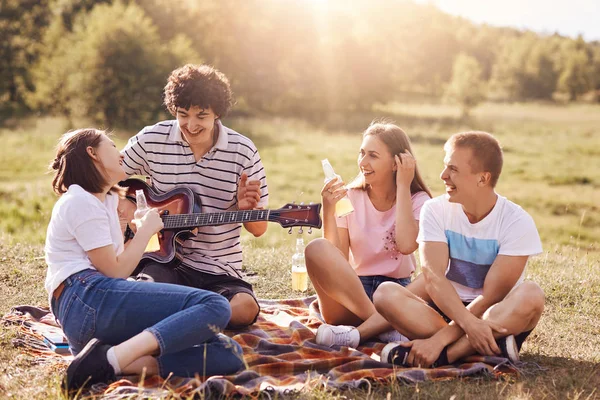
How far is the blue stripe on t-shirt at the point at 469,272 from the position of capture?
14.4 ft

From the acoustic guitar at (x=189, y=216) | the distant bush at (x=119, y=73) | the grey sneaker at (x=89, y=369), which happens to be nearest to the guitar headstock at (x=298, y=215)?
the acoustic guitar at (x=189, y=216)

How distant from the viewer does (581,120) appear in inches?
1857

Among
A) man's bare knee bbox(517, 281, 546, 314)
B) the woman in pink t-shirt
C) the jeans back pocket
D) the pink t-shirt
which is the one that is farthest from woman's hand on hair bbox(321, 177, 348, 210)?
the jeans back pocket

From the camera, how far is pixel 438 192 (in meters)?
19.7

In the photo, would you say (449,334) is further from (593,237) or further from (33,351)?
(593,237)

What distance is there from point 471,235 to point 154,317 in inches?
81.3

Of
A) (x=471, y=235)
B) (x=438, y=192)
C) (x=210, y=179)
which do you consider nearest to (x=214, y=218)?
(x=210, y=179)

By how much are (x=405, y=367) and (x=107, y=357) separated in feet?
5.90

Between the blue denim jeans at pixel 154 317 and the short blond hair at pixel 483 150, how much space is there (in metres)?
1.84

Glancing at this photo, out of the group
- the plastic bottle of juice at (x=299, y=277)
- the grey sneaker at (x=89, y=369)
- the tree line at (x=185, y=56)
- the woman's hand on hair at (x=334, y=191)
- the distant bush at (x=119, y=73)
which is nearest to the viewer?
the grey sneaker at (x=89, y=369)

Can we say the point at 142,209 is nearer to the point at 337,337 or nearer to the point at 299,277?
the point at 337,337

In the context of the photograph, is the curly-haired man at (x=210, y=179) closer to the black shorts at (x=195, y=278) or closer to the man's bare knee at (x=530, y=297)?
the black shorts at (x=195, y=278)

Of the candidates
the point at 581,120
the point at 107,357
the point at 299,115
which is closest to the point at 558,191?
the point at 107,357

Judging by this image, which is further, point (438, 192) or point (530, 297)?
point (438, 192)
